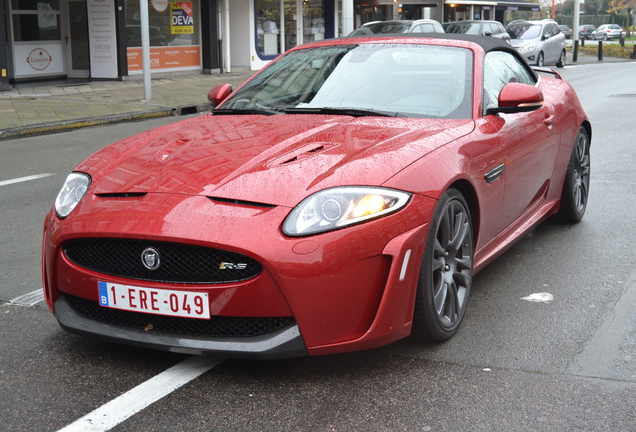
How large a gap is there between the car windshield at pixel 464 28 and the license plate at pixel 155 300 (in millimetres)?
23896

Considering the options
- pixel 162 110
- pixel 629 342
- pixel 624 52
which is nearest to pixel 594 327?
pixel 629 342

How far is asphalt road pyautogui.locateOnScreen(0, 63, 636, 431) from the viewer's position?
117 inches

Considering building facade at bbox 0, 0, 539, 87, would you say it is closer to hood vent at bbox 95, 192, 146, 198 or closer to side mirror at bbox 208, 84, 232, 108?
side mirror at bbox 208, 84, 232, 108

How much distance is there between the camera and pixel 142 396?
316 cm

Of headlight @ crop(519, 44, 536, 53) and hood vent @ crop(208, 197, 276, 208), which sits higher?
headlight @ crop(519, 44, 536, 53)

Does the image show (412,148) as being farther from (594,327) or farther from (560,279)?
(560,279)

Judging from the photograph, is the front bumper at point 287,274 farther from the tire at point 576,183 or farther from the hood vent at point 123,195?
the tire at point 576,183

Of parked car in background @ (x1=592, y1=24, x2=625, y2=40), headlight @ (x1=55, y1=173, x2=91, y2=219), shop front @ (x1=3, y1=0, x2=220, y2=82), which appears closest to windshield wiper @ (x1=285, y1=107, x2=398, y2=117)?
headlight @ (x1=55, y1=173, x2=91, y2=219)

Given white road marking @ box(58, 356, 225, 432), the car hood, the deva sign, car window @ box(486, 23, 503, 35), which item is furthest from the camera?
car window @ box(486, 23, 503, 35)

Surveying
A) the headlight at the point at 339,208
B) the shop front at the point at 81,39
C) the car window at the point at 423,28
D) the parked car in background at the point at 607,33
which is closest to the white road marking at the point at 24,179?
the headlight at the point at 339,208

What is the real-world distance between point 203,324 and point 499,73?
2.69 meters

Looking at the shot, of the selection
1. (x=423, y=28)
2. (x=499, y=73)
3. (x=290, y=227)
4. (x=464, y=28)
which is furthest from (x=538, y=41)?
(x=290, y=227)

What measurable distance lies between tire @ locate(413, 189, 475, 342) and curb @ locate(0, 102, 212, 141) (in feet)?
31.8

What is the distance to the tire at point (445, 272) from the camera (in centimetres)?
345
